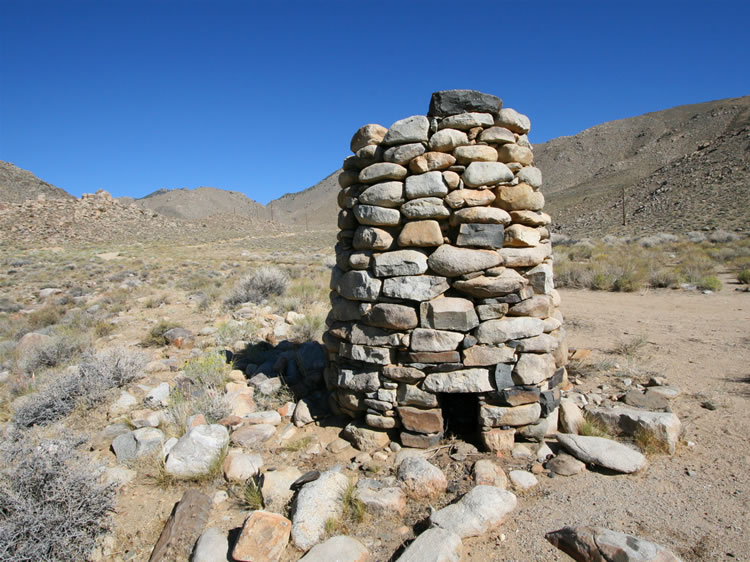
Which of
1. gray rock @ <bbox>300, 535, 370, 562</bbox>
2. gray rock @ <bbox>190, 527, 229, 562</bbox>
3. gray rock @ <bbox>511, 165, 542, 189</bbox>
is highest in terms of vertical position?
gray rock @ <bbox>511, 165, 542, 189</bbox>

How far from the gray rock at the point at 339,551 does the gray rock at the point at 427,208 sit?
245 centimetres

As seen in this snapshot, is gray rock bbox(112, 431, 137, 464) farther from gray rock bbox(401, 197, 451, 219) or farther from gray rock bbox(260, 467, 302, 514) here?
gray rock bbox(401, 197, 451, 219)

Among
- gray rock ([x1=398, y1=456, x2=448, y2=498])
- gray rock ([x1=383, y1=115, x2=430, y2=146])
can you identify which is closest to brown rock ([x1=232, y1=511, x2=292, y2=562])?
gray rock ([x1=398, y1=456, x2=448, y2=498])

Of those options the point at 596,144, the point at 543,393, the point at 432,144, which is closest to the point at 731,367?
the point at 543,393

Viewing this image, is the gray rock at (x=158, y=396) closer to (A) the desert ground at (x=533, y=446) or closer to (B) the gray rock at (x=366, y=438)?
(A) the desert ground at (x=533, y=446)

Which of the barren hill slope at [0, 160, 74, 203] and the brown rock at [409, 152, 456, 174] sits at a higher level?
the barren hill slope at [0, 160, 74, 203]

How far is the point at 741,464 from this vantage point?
123 inches

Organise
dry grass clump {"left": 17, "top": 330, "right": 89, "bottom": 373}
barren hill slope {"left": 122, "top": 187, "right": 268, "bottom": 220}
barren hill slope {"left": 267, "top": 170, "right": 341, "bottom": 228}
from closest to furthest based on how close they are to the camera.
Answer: dry grass clump {"left": 17, "top": 330, "right": 89, "bottom": 373} < barren hill slope {"left": 122, "top": 187, "right": 268, "bottom": 220} < barren hill slope {"left": 267, "top": 170, "right": 341, "bottom": 228}

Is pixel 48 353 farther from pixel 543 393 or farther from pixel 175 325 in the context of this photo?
pixel 543 393

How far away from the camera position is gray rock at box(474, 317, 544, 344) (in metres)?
3.51

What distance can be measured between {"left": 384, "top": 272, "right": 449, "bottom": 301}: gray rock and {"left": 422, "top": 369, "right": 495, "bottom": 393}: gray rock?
0.67 metres

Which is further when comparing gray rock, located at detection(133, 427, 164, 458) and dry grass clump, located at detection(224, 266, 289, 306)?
dry grass clump, located at detection(224, 266, 289, 306)

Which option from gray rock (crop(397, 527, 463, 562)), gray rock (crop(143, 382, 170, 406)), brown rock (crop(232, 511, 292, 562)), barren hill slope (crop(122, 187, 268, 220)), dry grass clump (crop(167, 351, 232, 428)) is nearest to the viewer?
gray rock (crop(397, 527, 463, 562))

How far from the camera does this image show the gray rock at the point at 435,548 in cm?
231
